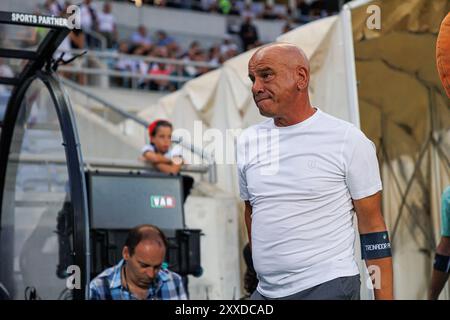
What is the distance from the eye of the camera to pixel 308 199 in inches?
125

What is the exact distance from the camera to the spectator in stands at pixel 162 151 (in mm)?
7800

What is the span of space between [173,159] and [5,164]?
5.84 ft

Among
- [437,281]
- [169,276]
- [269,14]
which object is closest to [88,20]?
[269,14]

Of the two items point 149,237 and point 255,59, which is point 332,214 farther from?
point 149,237

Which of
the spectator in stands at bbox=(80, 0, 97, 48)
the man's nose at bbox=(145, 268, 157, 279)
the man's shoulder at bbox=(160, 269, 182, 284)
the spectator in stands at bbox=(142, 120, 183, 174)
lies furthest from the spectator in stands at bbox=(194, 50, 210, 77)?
the man's nose at bbox=(145, 268, 157, 279)

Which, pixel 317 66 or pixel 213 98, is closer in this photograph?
pixel 317 66

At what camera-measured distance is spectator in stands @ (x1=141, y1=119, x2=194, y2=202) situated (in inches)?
307

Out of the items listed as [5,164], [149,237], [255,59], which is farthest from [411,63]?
[255,59]

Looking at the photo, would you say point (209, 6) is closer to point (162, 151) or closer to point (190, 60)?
point (190, 60)

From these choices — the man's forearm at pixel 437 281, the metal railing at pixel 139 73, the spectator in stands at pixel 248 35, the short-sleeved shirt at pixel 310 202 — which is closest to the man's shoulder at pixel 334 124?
the short-sleeved shirt at pixel 310 202

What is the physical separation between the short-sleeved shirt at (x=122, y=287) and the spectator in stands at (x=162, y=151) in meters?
2.09

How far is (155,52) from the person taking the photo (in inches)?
667

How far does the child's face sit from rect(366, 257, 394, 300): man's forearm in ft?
15.7

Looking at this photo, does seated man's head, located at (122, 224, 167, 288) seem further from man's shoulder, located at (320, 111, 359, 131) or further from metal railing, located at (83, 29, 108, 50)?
metal railing, located at (83, 29, 108, 50)
